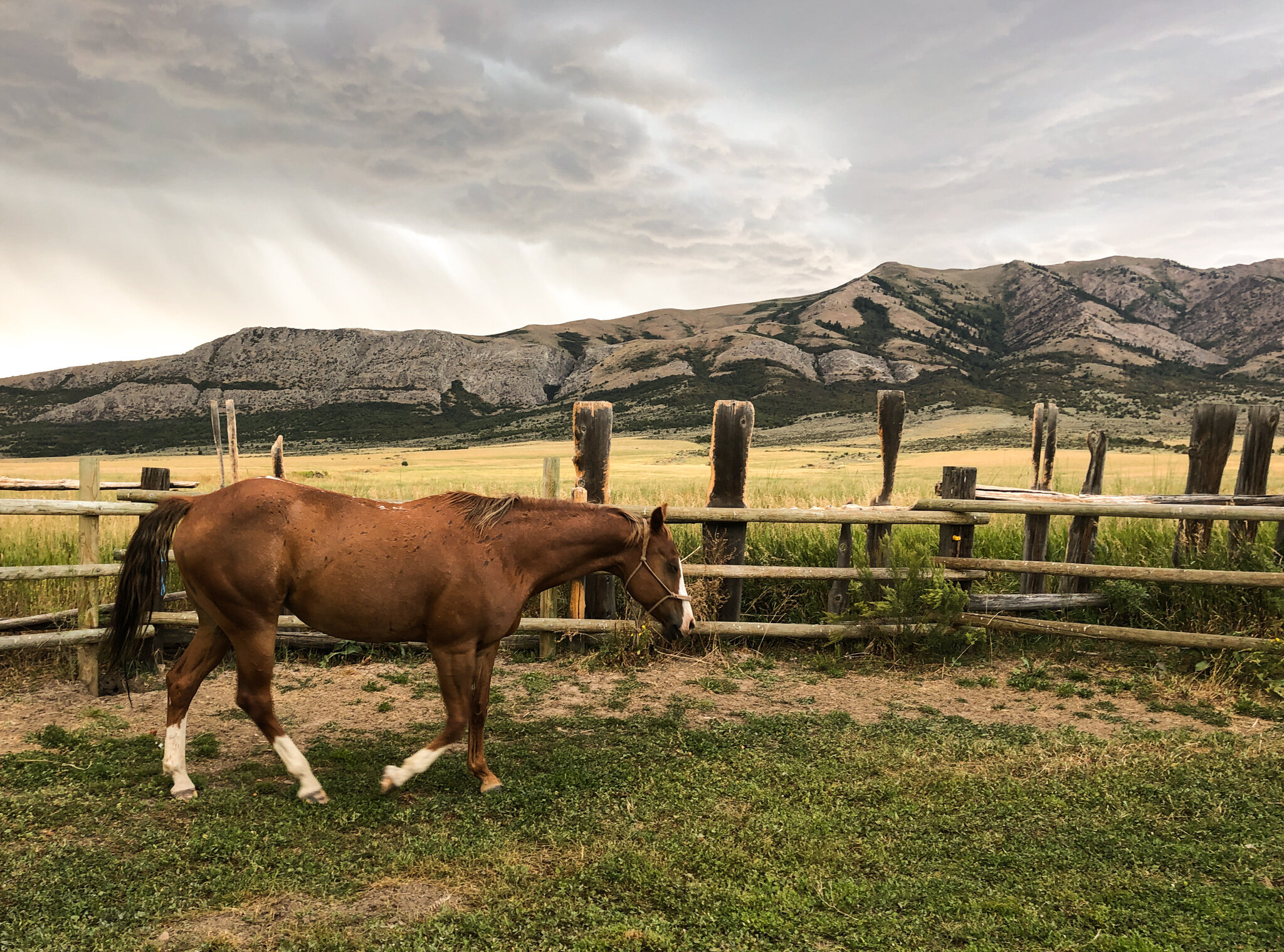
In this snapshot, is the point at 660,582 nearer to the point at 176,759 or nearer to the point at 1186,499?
the point at 176,759

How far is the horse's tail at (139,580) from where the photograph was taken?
4.72 metres

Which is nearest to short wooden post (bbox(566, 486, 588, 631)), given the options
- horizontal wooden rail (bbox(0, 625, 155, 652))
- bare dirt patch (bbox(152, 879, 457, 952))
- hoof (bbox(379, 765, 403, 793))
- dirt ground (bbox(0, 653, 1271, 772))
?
dirt ground (bbox(0, 653, 1271, 772))

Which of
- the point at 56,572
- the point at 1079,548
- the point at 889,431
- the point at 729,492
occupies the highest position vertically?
the point at 889,431

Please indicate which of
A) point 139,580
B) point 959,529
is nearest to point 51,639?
point 139,580

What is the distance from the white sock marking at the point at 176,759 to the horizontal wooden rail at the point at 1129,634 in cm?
682

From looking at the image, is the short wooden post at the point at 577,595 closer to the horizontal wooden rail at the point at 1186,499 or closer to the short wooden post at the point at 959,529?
the short wooden post at the point at 959,529

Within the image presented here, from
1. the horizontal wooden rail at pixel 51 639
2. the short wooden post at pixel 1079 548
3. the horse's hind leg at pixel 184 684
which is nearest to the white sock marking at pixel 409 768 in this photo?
the horse's hind leg at pixel 184 684

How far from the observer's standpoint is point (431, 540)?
469 cm

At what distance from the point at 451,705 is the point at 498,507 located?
133 centimetres

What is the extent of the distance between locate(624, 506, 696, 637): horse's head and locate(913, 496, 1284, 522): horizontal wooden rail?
381cm

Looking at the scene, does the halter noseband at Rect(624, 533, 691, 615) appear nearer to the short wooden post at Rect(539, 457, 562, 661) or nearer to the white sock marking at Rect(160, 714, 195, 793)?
the short wooden post at Rect(539, 457, 562, 661)

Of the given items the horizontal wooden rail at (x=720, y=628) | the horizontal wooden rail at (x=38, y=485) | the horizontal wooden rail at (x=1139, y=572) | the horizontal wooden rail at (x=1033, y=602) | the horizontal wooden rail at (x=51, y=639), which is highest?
the horizontal wooden rail at (x=38, y=485)

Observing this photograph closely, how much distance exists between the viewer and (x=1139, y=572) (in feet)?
23.5

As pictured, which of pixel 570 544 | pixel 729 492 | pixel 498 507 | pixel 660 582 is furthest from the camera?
pixel 729 492
